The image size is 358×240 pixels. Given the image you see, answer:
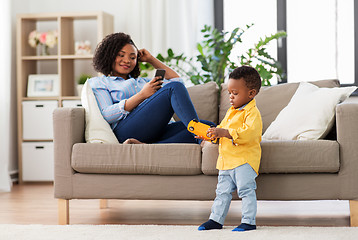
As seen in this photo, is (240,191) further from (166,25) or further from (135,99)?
(166,25)

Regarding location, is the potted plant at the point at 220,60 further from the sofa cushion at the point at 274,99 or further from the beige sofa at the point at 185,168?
the beige sofa at the point at 185,168

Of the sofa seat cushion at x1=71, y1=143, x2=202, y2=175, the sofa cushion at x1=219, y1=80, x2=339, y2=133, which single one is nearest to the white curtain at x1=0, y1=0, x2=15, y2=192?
the sofa seat cushion at x1=71, y1=143, x2=202, y2=175

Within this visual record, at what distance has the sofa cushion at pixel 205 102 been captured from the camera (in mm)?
3285

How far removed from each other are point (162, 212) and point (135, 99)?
0.70 m

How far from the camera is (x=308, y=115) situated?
9.21 feet

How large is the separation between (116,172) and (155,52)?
7.60 feet

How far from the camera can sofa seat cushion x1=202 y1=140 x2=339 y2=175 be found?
2.49 metres

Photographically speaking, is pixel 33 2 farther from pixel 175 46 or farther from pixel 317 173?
pixel 317 173

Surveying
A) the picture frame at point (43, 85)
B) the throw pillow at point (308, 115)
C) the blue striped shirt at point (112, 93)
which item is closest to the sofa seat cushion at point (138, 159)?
the blue striped shirt at point (112, 93)

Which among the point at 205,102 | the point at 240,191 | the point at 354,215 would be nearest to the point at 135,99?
the point at 205,102

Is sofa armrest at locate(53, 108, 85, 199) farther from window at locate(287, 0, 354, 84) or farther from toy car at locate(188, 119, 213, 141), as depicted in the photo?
window at locate(287, 0, 354, 84)

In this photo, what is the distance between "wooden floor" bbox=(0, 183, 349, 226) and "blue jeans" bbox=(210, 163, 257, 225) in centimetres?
35

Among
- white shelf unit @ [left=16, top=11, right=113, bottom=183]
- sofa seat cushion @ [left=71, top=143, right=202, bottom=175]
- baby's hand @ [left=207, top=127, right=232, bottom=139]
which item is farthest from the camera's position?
white shelf unit @ [left=16, top=11, right=113, bottom=183]

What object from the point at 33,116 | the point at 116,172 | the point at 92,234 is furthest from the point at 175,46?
the point at 92,234
